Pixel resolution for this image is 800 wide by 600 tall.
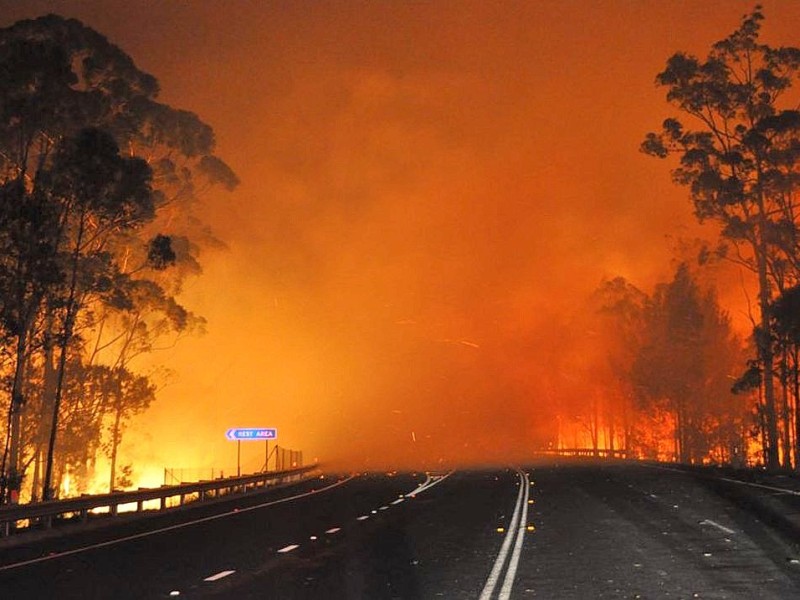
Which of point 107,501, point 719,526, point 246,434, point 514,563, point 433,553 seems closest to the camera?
point 514,563

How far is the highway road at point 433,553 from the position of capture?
10.7 meters

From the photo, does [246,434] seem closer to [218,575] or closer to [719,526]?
[719,526]

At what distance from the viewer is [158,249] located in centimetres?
3584

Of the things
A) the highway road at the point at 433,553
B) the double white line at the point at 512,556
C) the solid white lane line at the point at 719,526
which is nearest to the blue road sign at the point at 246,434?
the highway road at the point at 433,553

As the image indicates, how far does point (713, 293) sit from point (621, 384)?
2053 centimetres

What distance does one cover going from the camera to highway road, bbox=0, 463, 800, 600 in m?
10.7

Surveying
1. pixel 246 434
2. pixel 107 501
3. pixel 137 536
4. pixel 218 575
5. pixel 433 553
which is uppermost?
pixel 246 434

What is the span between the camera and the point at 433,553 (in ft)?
46.3

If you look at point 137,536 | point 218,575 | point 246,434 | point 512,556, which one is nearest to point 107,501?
point 137,536

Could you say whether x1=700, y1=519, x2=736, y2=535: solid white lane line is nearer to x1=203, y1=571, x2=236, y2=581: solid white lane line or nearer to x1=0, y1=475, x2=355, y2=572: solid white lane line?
x1=203, y1=571, x2=236, y2=581: solid white lane line

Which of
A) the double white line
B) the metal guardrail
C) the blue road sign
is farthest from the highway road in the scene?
the blue road sign

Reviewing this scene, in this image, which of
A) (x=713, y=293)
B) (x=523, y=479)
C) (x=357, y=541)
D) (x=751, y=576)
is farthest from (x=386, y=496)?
(x=713, y=293)

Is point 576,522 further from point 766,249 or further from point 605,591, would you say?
point 766,249

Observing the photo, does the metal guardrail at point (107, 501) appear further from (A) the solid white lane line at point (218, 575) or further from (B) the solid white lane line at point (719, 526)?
(B) the solid white lane line at point (719, 526)
